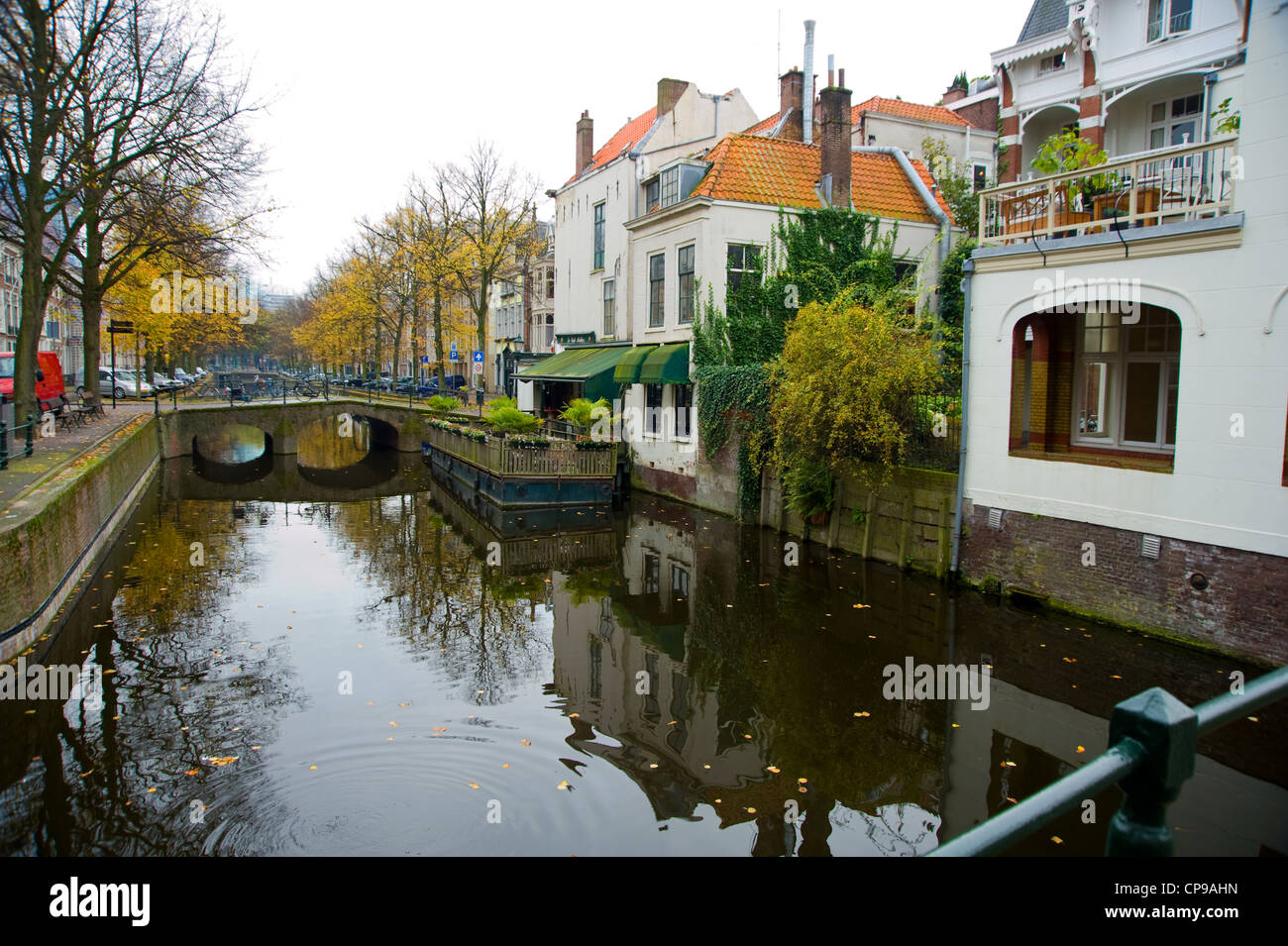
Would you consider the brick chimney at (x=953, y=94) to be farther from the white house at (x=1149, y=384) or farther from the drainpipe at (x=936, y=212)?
the white house at (x=1149, y=384)

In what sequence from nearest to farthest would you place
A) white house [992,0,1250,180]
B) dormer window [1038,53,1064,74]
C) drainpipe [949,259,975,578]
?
drainpipe [949,259,975,578]
white house [992,0,1250,180]
dormer window [1038,53,1064,74]

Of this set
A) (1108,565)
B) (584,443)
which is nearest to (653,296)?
(584,443)

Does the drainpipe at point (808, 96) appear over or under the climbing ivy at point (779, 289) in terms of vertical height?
over

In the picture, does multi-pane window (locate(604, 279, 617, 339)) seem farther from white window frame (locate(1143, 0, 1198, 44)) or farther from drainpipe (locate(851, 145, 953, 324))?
white window frame (locate(1143, 0, 1198, 44))

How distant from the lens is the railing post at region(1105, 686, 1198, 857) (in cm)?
149

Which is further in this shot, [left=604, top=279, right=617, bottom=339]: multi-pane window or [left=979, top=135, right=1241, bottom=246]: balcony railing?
[left=604, top=279, right=617, bottom=339]: multi-pane window

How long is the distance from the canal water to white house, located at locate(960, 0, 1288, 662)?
974 mm

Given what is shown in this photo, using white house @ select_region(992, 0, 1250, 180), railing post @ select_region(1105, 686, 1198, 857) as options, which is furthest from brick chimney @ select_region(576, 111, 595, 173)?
railing post @ select_region(1105, 686, 1198, 857)

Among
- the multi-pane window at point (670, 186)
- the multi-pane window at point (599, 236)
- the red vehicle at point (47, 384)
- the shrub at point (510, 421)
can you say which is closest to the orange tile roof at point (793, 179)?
the multi-pane window at point (670, 186)

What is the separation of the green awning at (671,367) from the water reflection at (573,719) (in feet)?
27.0

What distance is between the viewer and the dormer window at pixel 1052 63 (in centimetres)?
2220

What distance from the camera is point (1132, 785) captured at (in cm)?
155

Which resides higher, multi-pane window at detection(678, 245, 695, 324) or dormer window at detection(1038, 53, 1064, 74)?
dormer window at detection(1038, 53, 1064, 74)
